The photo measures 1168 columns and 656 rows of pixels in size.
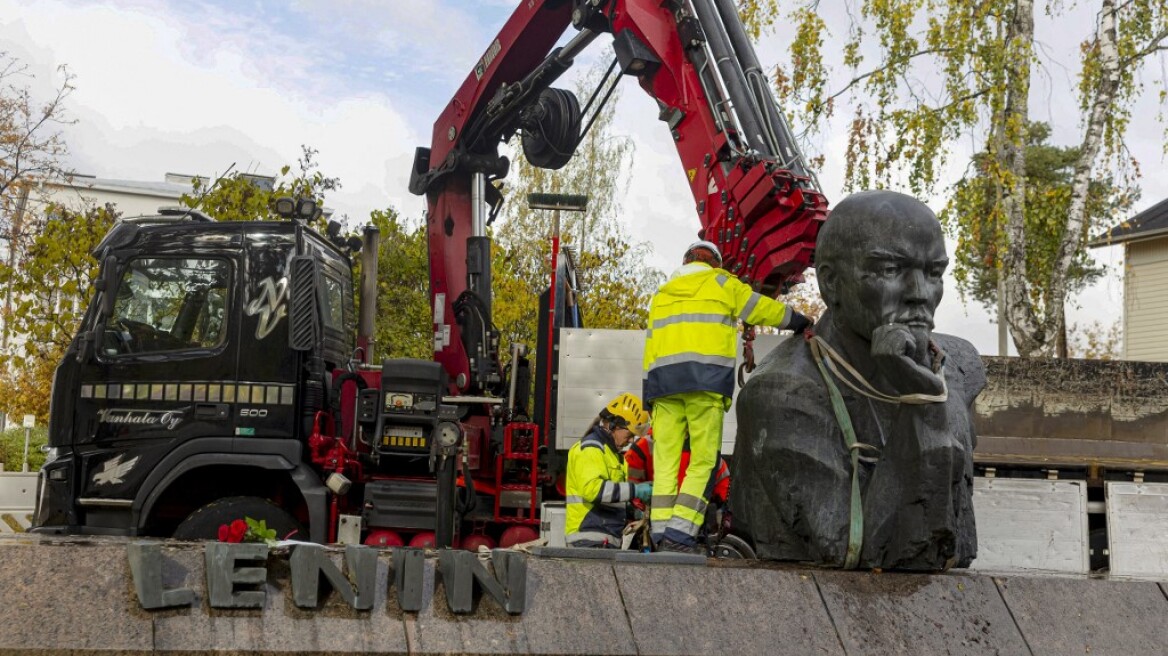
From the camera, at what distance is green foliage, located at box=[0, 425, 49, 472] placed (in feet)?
86.9

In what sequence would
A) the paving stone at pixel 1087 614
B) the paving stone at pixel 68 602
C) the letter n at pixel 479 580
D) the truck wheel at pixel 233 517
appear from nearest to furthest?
the paving stone at pixel 68 602 → the letter n at pixel 479 580 → the paving stone at pixel 1087 614 → the truck wheel at pixel 233 517

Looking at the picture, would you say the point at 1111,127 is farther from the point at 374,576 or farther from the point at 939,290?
the point at 374,576

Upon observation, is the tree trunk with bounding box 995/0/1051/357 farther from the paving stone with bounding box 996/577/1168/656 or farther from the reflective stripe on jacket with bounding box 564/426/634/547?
the paving stone with bounding box 996/577/1168/656

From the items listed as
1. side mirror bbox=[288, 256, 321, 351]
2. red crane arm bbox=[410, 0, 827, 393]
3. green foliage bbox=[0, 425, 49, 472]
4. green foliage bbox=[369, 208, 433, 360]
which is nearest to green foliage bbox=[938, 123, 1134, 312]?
red crane arm bbox=[410, 0, 827, 393]

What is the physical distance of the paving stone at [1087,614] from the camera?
5.29m

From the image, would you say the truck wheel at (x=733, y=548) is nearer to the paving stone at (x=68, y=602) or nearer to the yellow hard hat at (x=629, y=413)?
the yellow hard hat at (x=629, y=413)

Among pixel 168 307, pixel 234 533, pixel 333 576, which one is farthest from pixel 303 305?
pixel 333 576

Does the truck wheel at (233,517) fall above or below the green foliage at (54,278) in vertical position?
below

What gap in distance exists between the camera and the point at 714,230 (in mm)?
A: 8688

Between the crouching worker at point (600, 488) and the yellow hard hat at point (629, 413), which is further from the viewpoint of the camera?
the yellow hard hat at point (629, 413)

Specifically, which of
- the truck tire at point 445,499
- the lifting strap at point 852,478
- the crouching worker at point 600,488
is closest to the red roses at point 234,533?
the lifting strap at point 852,478

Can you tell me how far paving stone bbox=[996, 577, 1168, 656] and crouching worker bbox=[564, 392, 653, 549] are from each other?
8.57ft

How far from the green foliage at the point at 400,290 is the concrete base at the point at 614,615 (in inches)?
928

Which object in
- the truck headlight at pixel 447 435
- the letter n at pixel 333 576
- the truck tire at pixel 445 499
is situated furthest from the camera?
the truck tire at pixel 445 499
